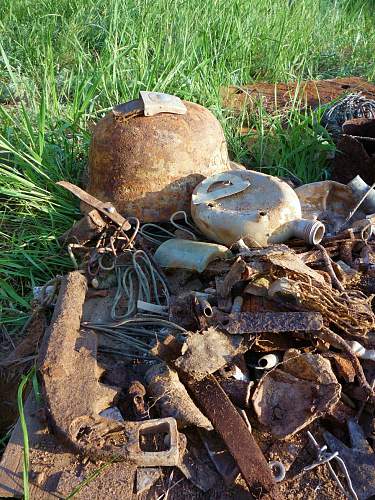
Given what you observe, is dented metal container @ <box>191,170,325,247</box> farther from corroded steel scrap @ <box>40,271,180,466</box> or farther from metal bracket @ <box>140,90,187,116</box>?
corroded steel scrap @ <box>40,271,180,466</box>

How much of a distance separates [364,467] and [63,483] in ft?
3.69

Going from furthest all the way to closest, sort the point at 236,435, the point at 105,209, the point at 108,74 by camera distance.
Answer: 1. the point at 108,74
2. the point at 105,209
3. the point at 236,435

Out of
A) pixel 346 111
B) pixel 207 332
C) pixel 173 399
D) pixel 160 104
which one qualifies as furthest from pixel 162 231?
pixel 346 111

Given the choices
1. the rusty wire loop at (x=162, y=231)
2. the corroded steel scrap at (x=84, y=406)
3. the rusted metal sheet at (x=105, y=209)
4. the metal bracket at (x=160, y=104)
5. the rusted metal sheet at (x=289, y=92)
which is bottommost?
the rusted metal sheet at (x=289, y=92)

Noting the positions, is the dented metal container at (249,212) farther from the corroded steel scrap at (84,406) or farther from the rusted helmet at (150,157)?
the corroded steel scrap at (84,406)

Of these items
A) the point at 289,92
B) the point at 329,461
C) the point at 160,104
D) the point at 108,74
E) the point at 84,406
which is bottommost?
the point at 289,92

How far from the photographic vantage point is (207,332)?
7.22ft

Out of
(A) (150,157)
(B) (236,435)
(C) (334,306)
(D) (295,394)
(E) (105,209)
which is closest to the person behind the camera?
(B) (236,435)

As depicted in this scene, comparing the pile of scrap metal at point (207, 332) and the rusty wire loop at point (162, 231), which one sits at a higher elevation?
the pile of scrap metal at point (207, 332)

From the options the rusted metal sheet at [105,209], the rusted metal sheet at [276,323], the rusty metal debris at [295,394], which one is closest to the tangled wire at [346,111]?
the rusted metal sheet at [105,209]

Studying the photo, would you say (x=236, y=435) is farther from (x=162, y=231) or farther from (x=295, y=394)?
(x=162, y=231)

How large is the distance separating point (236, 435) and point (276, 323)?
49 cm

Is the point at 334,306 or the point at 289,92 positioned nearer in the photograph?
the point at 334,306

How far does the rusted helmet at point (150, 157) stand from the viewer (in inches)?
130
